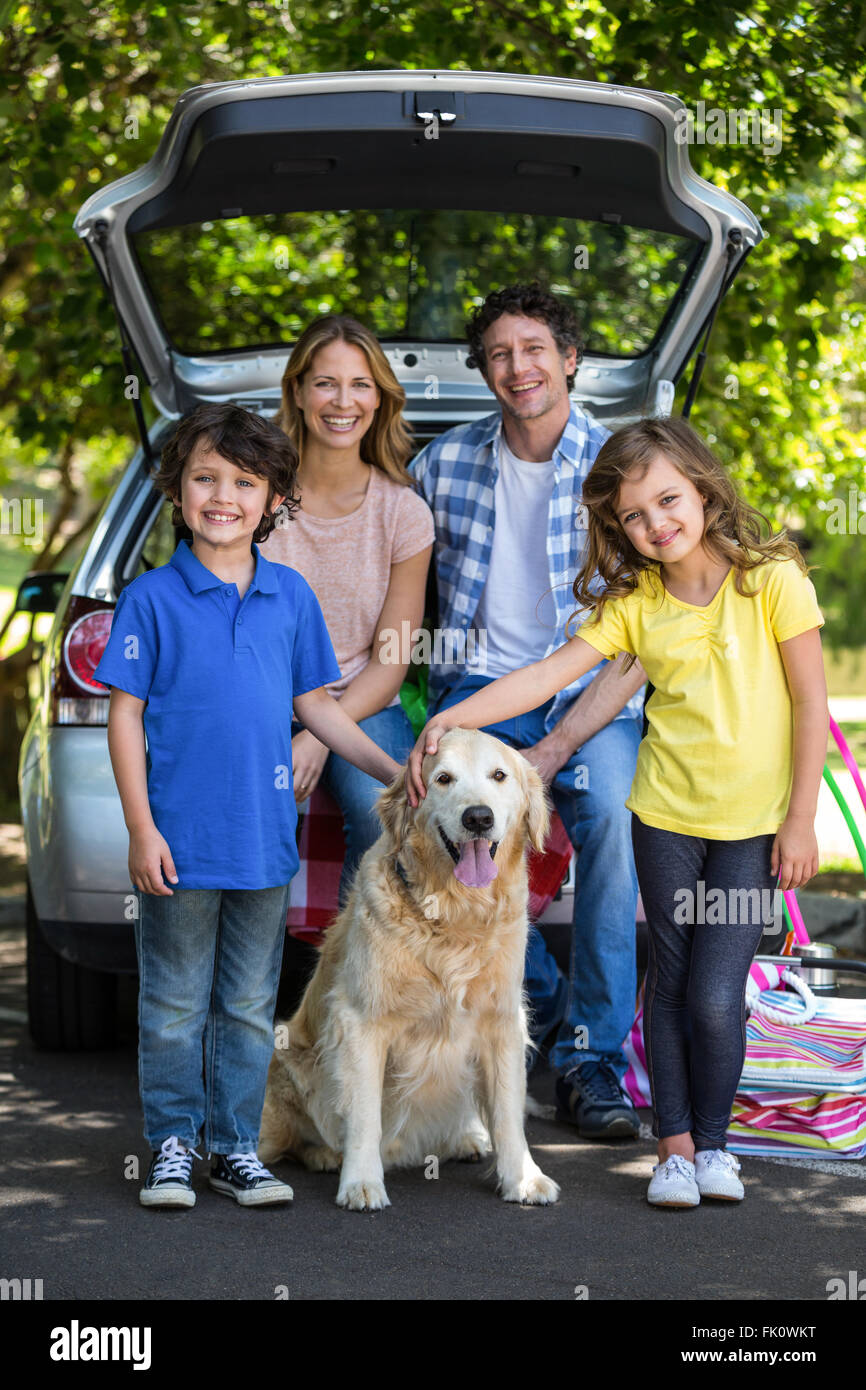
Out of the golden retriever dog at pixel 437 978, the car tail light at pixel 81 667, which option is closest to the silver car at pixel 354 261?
the car tail light at pixel 81 667

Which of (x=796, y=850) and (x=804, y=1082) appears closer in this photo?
(x=796, y=850)

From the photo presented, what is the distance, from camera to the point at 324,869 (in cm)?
410

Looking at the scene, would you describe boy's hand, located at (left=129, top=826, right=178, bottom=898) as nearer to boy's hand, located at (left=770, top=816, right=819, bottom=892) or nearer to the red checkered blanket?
the red checkered blanket

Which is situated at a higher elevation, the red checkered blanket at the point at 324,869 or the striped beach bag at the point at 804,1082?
the red checkered blanket at the point at 324,869

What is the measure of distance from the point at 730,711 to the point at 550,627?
1.04m

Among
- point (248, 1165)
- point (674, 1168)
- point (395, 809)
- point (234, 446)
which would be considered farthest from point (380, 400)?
point (674, 1168)

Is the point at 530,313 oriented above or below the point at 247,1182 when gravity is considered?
above

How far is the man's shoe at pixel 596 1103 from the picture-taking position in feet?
12.5

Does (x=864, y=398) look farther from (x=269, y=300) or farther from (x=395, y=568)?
(x=395, y=568)

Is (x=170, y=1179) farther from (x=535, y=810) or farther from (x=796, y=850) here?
(x=796, y=850)

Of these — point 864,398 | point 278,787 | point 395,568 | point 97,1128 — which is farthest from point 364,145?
point 864,398

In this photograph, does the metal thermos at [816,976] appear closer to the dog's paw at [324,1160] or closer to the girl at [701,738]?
the girl at [701,738]

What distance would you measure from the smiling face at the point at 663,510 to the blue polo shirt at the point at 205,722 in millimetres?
925
